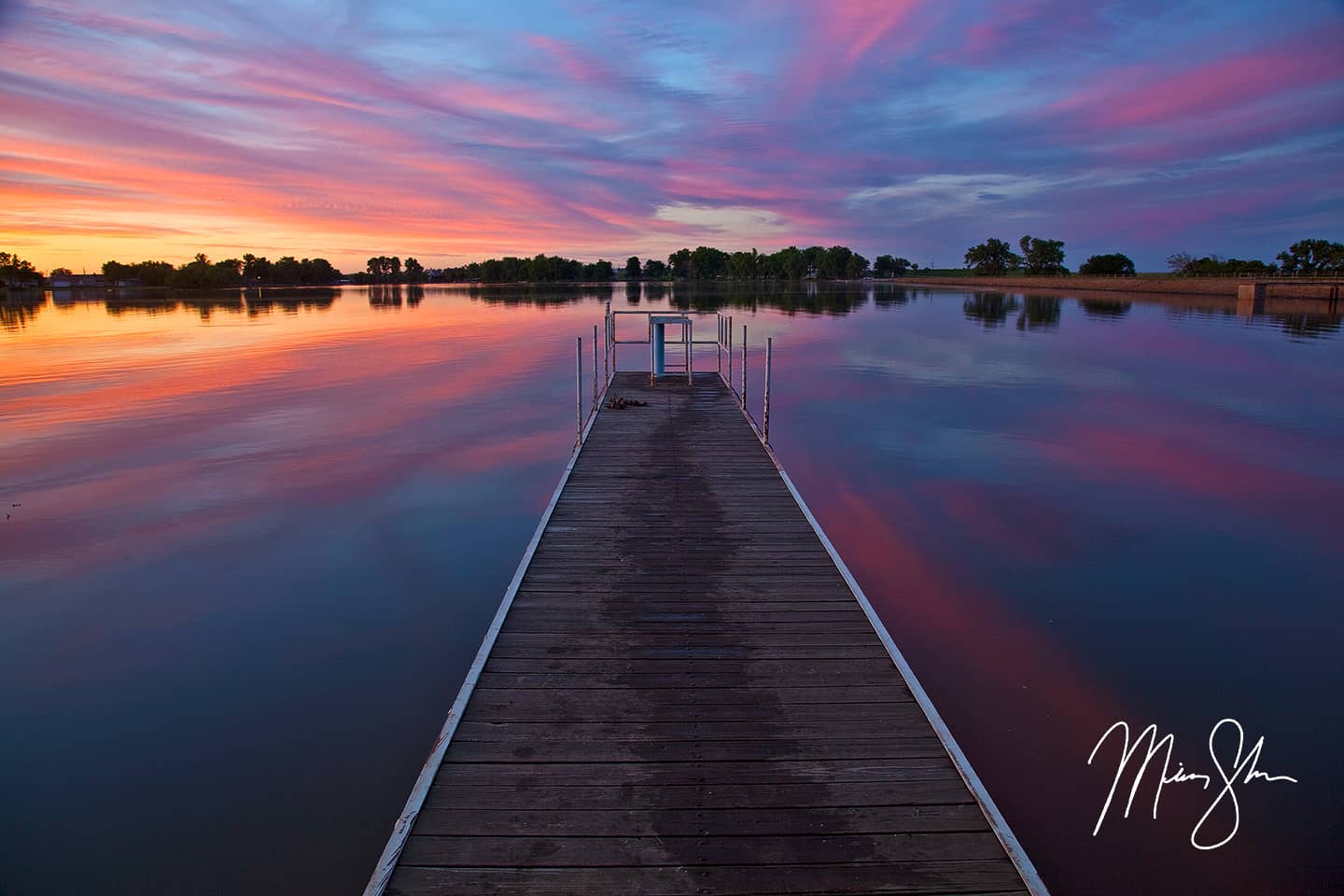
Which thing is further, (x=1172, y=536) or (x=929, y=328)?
(x=929, y=328)

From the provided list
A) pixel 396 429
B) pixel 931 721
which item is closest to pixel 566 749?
pixel 931 721

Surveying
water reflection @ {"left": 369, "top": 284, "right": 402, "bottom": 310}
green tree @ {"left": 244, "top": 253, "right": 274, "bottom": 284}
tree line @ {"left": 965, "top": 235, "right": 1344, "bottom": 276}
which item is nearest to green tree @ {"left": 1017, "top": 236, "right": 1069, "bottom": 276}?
tree line @ {"left": 965, "top": 235, "right": 1344, "bottom": 276}

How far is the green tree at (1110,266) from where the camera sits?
120 metres

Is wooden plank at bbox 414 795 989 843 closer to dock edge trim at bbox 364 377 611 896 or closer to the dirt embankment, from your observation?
dock edge trim at bbox 364 377 611 896

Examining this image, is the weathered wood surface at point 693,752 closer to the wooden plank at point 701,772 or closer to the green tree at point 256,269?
the wooden plank at point 701,772

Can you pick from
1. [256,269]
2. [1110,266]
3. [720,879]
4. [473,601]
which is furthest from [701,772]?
[256,269]

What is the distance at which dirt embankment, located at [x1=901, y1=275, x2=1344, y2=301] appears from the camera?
211ft

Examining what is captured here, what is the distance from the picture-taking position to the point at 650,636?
18.9ft

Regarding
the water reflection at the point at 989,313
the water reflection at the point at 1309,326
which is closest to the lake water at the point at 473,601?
the water reflection at the point at 1309,326

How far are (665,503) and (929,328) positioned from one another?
41.9m

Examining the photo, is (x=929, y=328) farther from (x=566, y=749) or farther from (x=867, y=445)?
(x=566, y=749)

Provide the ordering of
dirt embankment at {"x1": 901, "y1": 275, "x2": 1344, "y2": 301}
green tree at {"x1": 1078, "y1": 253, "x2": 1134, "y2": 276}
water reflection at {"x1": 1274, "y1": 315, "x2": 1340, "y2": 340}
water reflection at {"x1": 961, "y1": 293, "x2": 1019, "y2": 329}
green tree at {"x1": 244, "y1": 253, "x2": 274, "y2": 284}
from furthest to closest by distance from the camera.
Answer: green tree at {"x1": 244, "y1": 253, "x2": 274, "y2": 284}
green tree at {"x1": 1078, "y1": 253, "x2": 1134, "y2": 276}
dirt embankment at {"x1": 901, "y1": 275, "x2": 1344, "y2": 301}
water reflection at {"x1": 961, "y1": 293, "x2": 1019, "y2": 329}
water reflection at {"x1": 1274, "y1": 315, "x2": 1340, "y2": 340}

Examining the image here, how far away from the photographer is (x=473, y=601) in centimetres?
870
